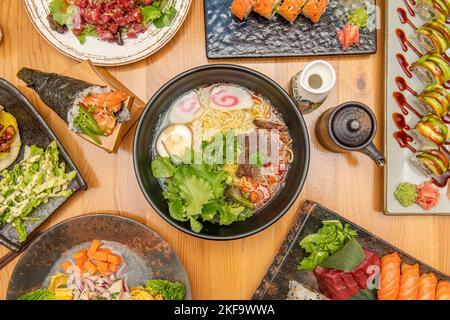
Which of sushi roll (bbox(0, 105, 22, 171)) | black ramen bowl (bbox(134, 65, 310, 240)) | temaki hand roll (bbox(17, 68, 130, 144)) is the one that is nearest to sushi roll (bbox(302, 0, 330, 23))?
black ramen bowl (bbox(134, 65, 310, 240))

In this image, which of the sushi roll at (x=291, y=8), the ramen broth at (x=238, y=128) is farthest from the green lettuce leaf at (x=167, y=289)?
the sushi roll at (x=291, y=8)

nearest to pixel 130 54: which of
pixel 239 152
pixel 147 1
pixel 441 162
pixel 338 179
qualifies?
pixel 147 1

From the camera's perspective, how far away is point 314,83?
6.05 feet

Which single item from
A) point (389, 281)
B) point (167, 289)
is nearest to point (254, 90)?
point (167, 289)

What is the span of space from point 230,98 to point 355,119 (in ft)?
1.83

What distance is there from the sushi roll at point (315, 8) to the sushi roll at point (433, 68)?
19.8 inches

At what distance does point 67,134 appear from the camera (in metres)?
2.01

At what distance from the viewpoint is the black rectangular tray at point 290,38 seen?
1970mm

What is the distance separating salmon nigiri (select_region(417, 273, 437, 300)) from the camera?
6.48ft

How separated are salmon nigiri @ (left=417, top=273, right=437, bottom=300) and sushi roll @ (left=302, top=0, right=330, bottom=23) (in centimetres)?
131

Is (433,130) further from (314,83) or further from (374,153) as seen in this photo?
(314,83)

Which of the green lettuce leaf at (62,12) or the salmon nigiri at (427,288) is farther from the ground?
the green lettuce leaf at (62,12)

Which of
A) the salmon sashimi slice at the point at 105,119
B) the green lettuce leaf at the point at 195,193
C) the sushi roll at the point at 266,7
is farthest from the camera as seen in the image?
the sushi roll at the point at 266,7

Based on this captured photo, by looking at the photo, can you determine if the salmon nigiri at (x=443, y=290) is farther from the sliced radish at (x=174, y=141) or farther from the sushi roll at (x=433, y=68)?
the sliced radish at (x=174, y=141)
